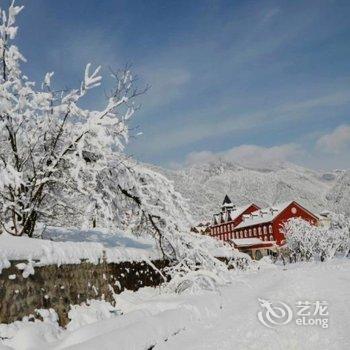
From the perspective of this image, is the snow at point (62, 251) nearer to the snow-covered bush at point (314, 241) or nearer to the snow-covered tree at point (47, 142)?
the snow-covered tree at point (47, 142)

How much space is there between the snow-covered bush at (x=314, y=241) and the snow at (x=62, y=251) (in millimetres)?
50685

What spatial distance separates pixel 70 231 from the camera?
1580 cm

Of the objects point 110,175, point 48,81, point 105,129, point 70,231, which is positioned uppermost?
point 48,81

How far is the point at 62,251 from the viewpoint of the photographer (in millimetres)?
9727

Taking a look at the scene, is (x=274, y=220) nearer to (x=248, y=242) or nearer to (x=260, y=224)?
(x=260, y=224)

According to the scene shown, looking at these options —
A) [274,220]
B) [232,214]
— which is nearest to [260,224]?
[274,220]

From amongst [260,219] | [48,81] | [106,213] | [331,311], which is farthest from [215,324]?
[260,219]

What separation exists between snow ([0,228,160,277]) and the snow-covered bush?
50.7 m

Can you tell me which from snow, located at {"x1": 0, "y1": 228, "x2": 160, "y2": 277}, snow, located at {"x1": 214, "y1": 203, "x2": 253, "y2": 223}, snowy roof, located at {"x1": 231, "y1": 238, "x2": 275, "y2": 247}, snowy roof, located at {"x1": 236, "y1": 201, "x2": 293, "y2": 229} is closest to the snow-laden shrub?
snow, located at {"x1": 0, "y1": 228, "x2": 160, "y2": 277}

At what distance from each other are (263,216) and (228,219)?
41.9 ft

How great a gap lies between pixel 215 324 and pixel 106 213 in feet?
13.4

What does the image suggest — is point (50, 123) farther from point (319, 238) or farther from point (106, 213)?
point (319, 238)

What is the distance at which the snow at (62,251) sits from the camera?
827 cm

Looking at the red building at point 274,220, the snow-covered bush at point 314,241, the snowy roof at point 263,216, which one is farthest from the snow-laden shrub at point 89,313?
the snowy roof at point 263,216
